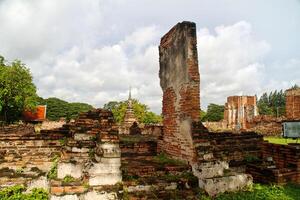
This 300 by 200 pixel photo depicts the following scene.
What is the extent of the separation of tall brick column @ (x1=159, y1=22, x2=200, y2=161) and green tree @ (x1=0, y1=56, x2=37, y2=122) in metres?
29.8

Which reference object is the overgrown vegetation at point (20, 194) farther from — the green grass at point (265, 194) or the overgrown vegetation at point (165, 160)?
the green grass at point (265, 194)

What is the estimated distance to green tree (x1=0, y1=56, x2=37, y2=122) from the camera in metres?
34.1

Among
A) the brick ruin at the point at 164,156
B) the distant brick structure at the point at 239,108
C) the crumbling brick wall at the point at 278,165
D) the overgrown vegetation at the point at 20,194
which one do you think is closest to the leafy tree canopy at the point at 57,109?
the distant brick structure at the point at 239,108

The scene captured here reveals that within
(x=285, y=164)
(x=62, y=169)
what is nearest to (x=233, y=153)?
(x=285, y=164)

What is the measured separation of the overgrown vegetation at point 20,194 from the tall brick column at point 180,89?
3345 mm

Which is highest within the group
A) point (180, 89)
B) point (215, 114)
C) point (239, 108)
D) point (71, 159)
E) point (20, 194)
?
point (215, 114)

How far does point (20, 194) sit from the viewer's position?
619cm

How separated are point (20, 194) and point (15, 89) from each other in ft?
103

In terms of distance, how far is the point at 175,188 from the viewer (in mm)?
6293

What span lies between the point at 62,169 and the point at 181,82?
3.51 m

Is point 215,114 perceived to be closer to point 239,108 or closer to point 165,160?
point 239,108

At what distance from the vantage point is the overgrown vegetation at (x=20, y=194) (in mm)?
6070

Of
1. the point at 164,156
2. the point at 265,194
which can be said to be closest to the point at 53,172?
the point at 164,156

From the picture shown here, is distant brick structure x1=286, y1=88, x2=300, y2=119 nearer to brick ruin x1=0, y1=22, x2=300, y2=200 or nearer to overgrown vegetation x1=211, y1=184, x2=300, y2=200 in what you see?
brick ruin x1=0, y1=22, x2=300, y2=200
